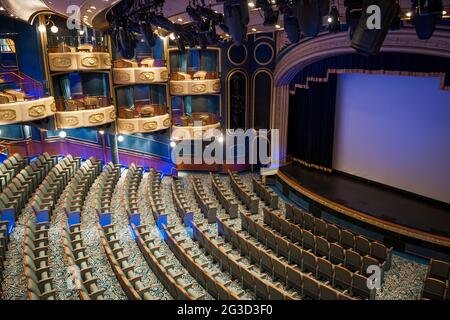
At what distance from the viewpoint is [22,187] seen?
10.5m

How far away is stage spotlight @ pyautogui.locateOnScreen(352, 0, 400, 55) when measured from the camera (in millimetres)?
3594

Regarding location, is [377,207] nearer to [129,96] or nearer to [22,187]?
[22,187]

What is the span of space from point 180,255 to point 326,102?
6922 millimetres

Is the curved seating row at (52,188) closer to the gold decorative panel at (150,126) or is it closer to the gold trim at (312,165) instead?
the gold decorative panel at (150,126)

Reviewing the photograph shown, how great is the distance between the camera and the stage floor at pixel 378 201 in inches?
344

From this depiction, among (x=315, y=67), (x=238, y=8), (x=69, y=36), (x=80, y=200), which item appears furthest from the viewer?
(x=69, y=36)

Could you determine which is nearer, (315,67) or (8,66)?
(315,67)

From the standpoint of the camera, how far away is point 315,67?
11.5 m

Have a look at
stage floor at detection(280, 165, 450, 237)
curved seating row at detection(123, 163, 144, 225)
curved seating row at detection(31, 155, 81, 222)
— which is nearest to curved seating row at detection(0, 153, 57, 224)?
curved seating row at detection(31, 155, 81, 222)

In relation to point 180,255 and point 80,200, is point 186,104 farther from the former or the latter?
point 180,255

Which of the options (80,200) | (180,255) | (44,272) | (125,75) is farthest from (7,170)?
(180,255)

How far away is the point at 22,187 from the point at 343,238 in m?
8.25

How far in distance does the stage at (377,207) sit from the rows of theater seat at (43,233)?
6528 mm

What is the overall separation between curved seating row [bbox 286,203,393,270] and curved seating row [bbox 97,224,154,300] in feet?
13.3
